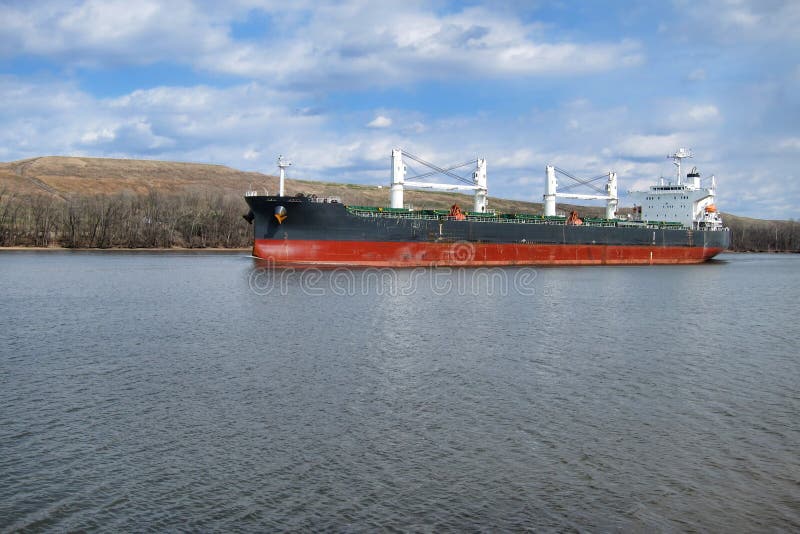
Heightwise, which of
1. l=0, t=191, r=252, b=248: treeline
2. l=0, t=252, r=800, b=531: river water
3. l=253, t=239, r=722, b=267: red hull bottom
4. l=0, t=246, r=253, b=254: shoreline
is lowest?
l=0, t=252, r=800, b=531: river water

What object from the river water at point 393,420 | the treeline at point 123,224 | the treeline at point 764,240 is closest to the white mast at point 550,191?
the river water at point 393,420

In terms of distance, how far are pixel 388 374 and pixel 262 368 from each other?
9.83 feet

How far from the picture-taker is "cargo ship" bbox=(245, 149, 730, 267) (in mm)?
38656

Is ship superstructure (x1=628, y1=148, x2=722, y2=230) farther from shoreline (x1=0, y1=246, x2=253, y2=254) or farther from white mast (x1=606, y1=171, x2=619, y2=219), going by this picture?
shoreline (x1=0, y1=246, x2=253, y2=254)

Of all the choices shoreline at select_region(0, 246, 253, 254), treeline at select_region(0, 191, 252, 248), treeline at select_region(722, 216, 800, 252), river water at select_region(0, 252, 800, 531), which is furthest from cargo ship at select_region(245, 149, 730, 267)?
treeline at select_region(722, 216, 800, 252)

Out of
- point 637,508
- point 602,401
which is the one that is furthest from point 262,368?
point 637,508

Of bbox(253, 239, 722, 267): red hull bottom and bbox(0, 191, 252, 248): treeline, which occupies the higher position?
bbox(0, 191, 252, 248): treeline

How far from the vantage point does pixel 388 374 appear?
14.5m

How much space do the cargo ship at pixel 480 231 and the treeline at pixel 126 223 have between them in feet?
121

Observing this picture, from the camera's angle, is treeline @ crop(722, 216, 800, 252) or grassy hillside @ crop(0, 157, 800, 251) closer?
grassy hillside @ crop(0, 157, 800, 251)

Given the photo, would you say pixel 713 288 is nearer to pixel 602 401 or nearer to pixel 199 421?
pixel 602 401

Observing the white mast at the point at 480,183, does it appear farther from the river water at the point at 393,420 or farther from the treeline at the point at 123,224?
the treeline at the point at 123,224

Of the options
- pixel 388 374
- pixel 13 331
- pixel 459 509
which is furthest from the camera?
pixel 13 331

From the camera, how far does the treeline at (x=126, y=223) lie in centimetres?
7288
